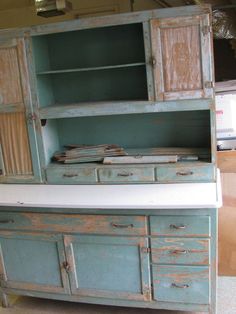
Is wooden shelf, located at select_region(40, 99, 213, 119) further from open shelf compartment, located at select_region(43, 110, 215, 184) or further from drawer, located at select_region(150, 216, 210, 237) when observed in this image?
drawer, located at select_region(150, 216, 210, 237)

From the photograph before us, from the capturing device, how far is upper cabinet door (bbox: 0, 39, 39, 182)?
7.25 feet

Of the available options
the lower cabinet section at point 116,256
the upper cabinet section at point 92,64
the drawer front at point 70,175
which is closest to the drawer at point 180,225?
the lower cabinet section at point 116,256

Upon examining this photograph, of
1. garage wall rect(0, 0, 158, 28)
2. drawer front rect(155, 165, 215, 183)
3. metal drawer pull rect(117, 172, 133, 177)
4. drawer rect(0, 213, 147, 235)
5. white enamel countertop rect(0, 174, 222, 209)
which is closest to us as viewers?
white enamel countertop rect(0, 174, 222, 209)

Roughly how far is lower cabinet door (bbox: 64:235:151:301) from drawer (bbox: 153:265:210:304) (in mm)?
68

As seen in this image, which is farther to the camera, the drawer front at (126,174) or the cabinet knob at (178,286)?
the drawer front at (126,174)

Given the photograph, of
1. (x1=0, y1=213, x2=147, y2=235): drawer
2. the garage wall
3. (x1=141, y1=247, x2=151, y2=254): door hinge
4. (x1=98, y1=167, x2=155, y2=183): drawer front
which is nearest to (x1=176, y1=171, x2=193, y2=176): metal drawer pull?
(x1=98, y1=167, x2=155, y2=183): drawer front

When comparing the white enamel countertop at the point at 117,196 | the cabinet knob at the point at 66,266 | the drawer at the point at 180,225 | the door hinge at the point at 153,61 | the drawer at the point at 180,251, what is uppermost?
the door hinge at the point at 153,61

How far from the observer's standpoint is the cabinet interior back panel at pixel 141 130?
2.40m

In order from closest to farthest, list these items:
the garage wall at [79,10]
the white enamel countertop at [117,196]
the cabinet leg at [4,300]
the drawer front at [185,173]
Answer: the white enamel countertop at [117,196], the drawer front at [185,173], the cabinet leg at [4,300], the garage wall at [79,10]

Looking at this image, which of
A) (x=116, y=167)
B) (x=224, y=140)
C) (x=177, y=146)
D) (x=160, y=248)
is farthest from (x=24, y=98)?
(x=224, y=140)

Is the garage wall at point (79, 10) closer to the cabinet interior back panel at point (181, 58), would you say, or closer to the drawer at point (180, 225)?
the cabinet interior back panel at point (181, 58)

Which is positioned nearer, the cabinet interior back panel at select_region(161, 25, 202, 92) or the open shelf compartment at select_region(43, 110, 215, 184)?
the cabinet interior back panel at select_region(161, 25, 202, 92)

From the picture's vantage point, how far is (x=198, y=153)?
89.3 inches

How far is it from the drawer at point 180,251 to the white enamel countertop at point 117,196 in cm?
24
